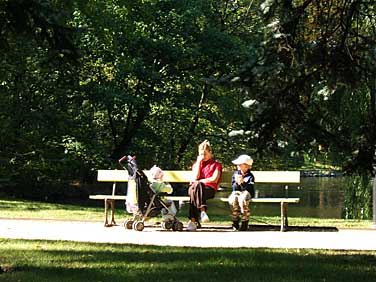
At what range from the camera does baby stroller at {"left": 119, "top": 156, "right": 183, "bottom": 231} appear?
11930mm

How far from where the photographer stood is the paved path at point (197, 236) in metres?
9.95

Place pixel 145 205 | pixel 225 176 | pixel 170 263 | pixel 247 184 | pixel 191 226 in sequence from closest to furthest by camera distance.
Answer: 1. pixel 170 263
2. pixel 191 226
3. pixel 145 205
4. pixel 247 184
5. pixel 225 176

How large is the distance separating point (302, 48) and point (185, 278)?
3225 mm

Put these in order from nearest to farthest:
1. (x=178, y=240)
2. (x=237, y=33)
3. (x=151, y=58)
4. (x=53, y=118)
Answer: (x=178, y=240) → (x=53, y=118) → (x=151, y=58) → (x=237, y=33)

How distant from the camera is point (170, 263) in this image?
755cm

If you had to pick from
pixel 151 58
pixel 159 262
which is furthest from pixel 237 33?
pixel 159 262

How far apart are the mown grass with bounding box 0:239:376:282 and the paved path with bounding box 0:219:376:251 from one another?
101cm

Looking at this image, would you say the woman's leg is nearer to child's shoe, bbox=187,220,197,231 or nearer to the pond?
child's shoe, bbox=187,220,197,231

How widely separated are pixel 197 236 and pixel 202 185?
1.32m

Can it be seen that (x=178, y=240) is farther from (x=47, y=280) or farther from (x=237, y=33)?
(x=237, y=33)

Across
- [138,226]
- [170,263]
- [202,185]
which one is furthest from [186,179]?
[170,263]

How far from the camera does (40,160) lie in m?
25.1

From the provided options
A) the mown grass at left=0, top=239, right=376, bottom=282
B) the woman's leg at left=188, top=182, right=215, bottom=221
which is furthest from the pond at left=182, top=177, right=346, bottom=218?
the mown grass at left=0, top=239, right=376, bottom=282

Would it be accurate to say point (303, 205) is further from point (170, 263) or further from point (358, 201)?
point (170, 263)
